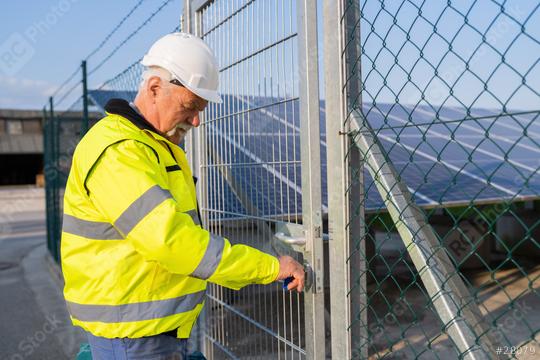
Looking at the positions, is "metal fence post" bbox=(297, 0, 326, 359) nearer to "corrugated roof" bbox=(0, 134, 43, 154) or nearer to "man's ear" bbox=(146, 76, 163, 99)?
"man's ear" bbox=(146, 76, 163, 99)

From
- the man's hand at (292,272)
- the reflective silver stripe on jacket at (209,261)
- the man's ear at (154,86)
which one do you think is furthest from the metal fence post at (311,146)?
the man's ear at (154,86)

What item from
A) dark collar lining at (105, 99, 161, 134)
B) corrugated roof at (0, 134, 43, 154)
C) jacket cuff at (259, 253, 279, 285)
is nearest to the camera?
jacket cuff at (259, 253, 279, 285)

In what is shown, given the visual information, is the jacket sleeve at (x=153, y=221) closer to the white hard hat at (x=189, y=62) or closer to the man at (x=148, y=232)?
the man at (x=148, y=232)

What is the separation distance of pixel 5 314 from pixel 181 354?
5093 millimetres

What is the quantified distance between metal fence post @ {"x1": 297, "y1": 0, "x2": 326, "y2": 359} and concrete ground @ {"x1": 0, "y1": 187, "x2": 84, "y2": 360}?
3.59 meters

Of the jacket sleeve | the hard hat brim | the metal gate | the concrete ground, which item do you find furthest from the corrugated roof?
the jacket sleeve

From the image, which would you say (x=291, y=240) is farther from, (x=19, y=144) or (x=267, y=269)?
(x=19, y=144)

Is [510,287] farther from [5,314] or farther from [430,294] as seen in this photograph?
[5,314]

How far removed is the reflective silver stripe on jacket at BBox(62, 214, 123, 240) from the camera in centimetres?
195

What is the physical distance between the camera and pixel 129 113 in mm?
2035

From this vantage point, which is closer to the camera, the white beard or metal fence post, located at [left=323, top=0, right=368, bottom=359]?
metal fence post, located at [left=323, top=0, right=368, bottom=359]

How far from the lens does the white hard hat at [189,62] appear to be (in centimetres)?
209

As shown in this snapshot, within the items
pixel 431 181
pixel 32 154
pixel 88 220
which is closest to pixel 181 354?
pixel 88 220

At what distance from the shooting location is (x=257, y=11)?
2531 millimetres
